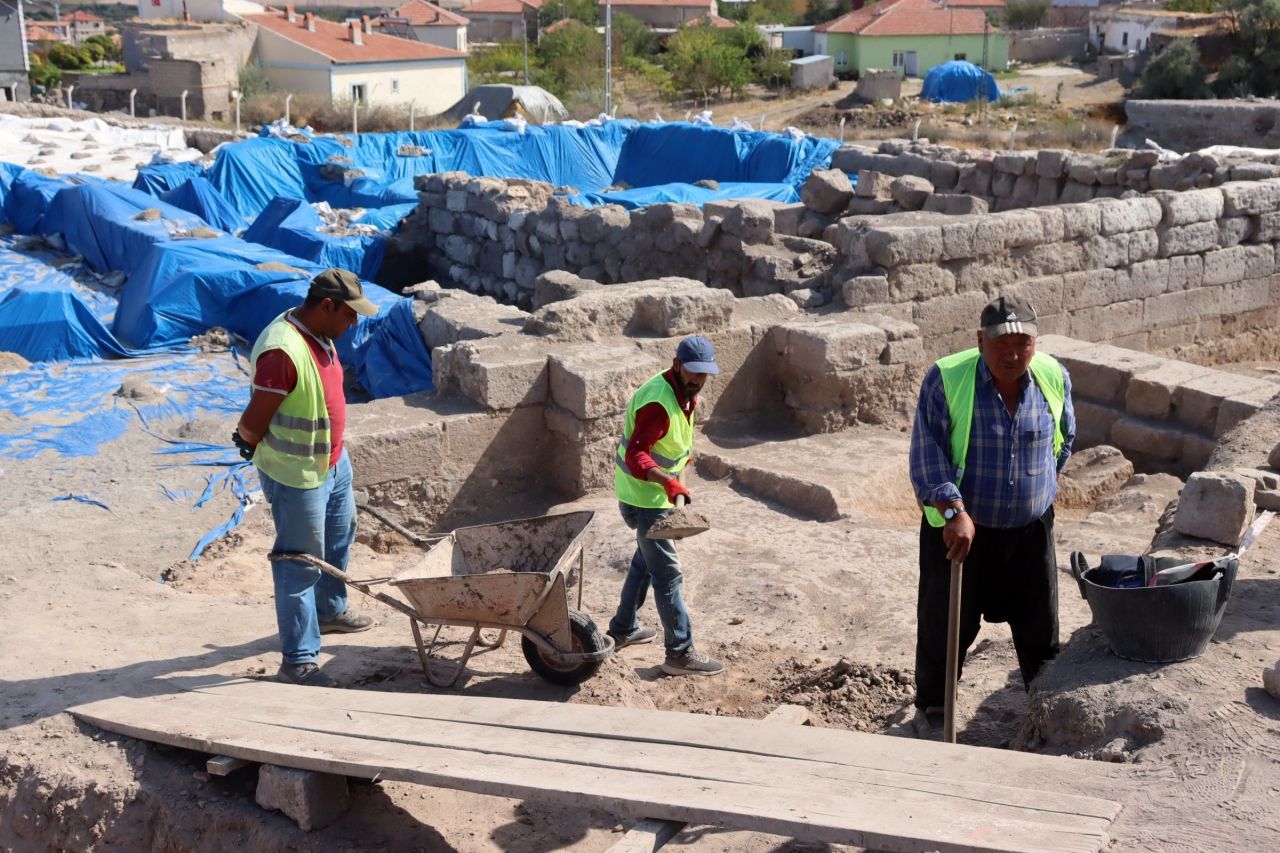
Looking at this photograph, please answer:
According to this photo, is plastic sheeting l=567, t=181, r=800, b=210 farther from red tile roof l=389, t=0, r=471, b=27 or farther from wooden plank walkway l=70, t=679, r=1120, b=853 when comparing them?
red tile roof l=389, t=0, r=471, b=27

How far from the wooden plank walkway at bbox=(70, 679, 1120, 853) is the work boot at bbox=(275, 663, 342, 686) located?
0.89 feet

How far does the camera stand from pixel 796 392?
9.12 meters

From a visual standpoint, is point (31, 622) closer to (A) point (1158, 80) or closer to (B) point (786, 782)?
(B) point (786, 782)

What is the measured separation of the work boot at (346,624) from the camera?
598 cm

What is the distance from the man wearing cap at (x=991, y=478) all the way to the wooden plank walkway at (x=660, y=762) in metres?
0.82

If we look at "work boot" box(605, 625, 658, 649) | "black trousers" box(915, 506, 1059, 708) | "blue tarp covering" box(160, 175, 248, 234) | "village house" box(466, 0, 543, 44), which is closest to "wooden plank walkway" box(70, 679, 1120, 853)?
"black trousers" box(915, 506, 1059, 708)

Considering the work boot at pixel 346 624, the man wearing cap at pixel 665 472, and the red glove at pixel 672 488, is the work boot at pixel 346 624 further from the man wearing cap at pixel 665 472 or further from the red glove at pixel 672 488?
the red glove at pixel 672 488

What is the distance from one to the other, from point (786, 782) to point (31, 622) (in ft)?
12.9

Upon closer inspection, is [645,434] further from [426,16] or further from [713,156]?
[426,16]

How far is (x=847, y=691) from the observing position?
5.50 m

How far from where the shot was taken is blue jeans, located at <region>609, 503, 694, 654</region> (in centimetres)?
561

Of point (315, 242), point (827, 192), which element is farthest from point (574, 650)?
point (315, 242)

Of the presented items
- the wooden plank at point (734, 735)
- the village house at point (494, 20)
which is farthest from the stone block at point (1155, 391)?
the village house at point (494, 20)

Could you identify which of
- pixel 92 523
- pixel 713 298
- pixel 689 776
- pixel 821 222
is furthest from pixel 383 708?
pixel 821 222
